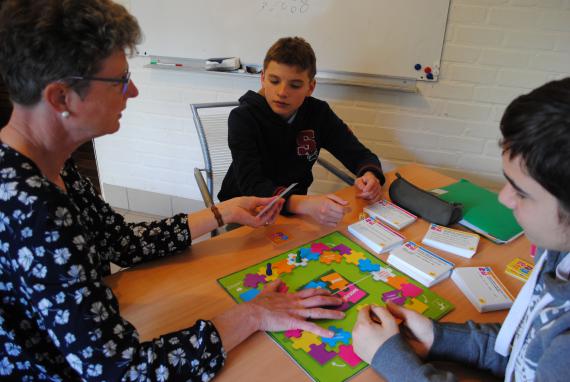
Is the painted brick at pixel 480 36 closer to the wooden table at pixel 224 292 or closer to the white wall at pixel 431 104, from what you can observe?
the white wall at pixel 431 104

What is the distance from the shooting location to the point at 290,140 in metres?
1.71

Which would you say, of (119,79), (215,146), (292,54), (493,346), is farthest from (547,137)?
(215,146)

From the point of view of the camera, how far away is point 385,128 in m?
2.21

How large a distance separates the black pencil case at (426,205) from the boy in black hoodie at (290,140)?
0.09 meters

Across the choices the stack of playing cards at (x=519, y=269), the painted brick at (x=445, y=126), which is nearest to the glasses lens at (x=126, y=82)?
the stack of playing cards at (x=519, y=269)

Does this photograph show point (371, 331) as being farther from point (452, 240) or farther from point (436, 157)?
point (436, 157)

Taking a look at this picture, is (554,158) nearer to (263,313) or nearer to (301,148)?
(263,313)

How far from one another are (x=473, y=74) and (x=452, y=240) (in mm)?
1121

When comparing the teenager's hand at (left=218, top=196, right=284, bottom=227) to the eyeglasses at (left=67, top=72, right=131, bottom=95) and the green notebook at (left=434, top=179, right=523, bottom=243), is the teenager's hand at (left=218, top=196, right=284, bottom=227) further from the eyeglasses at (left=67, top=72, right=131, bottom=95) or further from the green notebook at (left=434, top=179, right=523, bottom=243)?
the green notebook at (left=434, top=179, right=523, bottom=243)

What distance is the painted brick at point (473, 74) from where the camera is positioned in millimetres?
1962

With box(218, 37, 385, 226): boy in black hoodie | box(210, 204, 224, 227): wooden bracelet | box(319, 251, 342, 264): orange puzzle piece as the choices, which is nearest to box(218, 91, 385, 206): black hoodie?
box(218, 37, 385, 226): boy in black hoodie

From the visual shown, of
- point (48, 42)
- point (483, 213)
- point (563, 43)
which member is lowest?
point (483, 213)

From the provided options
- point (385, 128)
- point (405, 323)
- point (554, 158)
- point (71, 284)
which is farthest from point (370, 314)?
point (385, 128)

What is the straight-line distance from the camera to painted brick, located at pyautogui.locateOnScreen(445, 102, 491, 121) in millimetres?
2041
